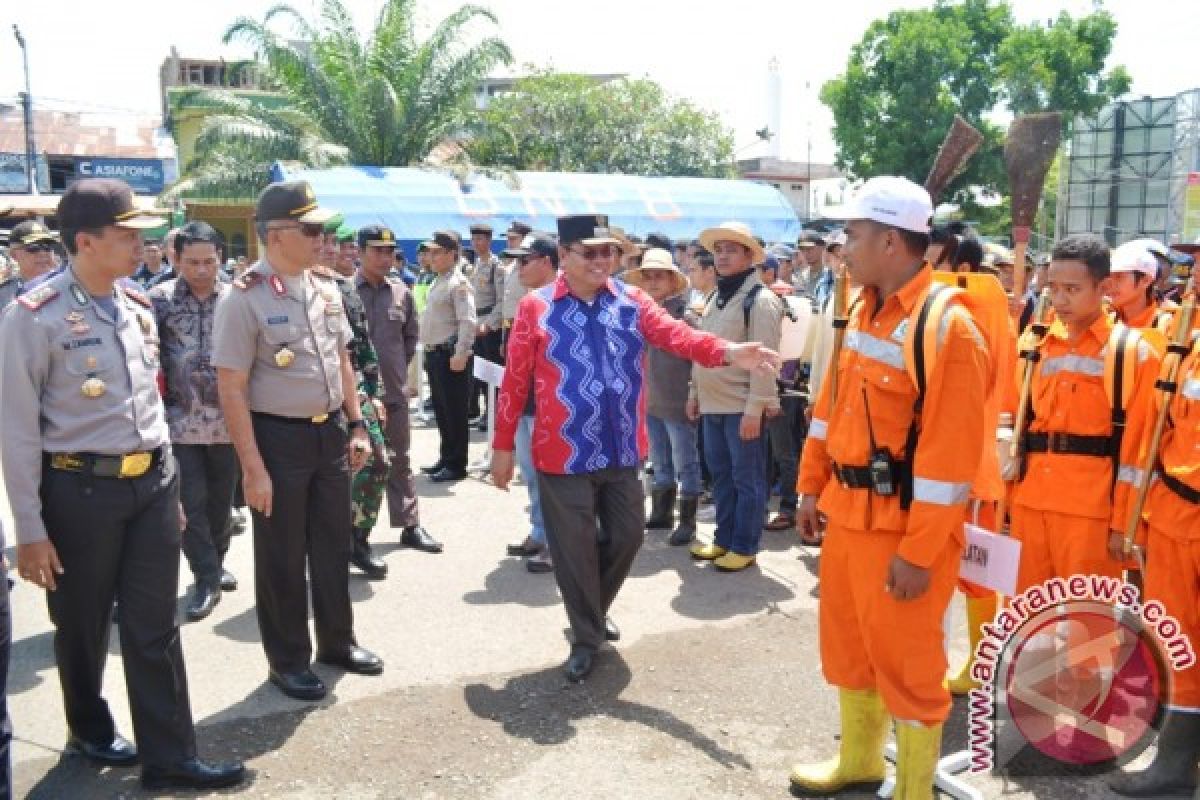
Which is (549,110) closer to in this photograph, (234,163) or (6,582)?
(234,163)

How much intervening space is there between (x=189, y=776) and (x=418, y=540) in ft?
10.4

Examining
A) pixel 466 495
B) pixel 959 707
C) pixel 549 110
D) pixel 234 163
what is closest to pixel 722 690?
pixel 959 707

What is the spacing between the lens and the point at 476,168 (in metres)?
24.0

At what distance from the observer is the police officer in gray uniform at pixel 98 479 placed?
334 cm

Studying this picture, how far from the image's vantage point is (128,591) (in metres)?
3.59

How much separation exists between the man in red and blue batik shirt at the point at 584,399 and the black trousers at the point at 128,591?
1636 mm

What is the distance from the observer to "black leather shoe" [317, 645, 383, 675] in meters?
4.72

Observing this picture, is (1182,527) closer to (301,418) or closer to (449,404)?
(301,418)

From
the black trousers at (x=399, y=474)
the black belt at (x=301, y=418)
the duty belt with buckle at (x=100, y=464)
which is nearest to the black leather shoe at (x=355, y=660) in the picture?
the black belt at (x=301, y=418)

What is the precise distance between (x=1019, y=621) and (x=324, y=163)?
21511 mm

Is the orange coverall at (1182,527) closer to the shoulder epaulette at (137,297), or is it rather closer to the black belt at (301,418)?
the black belt at (301,418)

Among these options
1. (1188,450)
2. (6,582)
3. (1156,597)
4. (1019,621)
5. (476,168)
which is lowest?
(1019,621)

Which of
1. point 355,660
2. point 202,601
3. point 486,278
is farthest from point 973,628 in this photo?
point 486,278

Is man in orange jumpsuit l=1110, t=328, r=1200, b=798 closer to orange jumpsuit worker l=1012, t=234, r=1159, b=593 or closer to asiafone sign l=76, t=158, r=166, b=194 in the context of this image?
orange jumpsuit worker l=1012, t=234, r=1159, b=593
